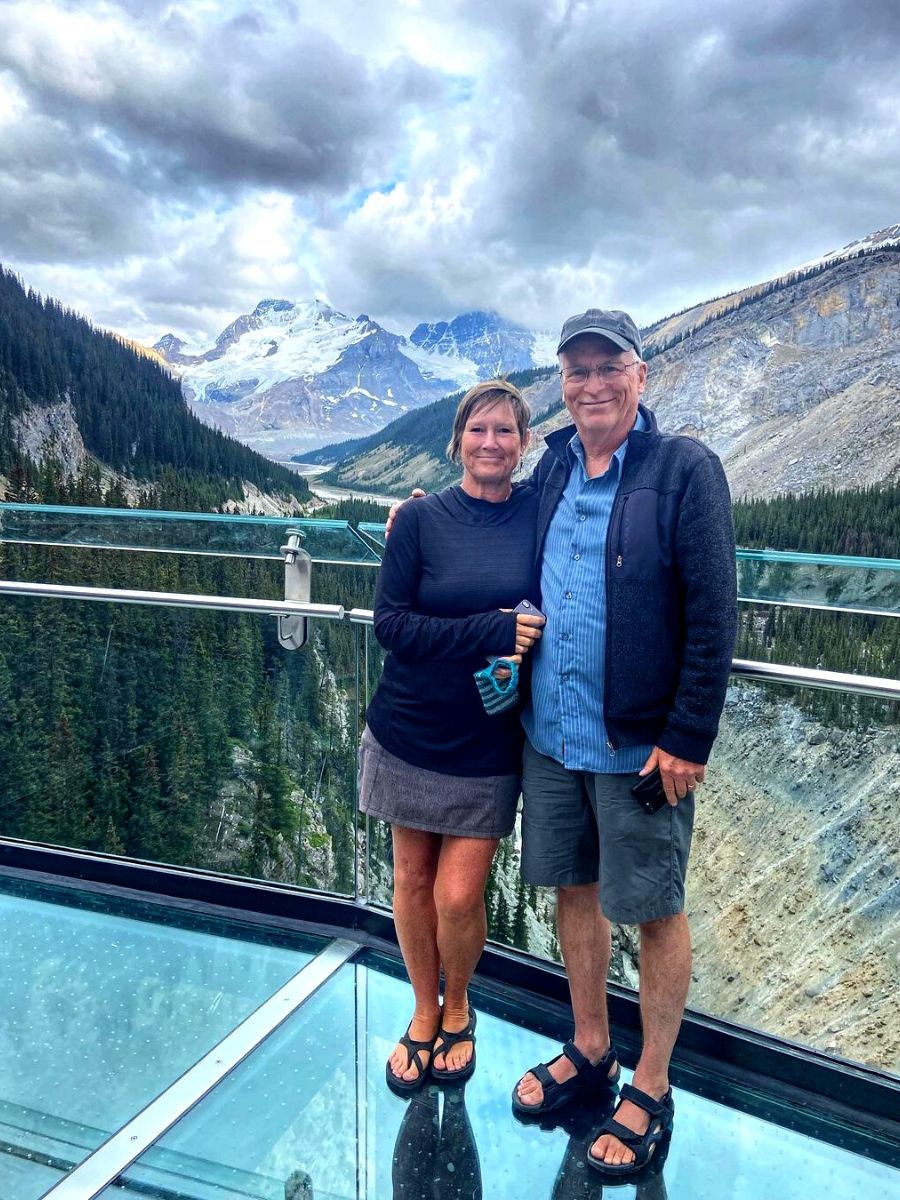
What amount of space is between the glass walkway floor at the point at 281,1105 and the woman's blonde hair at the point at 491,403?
1637 millimetres

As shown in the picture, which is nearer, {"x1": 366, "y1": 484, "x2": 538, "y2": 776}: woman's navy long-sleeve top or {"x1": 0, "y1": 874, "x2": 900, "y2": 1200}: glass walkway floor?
{"x1": 0, "y1": 874, "x2": 900, "y2": 1200}: glass walkway floor

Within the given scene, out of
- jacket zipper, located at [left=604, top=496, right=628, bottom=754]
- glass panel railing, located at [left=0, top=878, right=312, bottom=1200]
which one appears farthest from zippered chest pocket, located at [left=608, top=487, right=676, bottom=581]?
glass panel railing, located at [left=0, top=878, right=312, bottom=1200]

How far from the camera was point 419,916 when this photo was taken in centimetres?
223

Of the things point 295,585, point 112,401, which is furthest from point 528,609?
point 112,401

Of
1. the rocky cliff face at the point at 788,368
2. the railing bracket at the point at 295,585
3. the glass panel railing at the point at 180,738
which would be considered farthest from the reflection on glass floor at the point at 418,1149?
the rocky cliff face at the point at 788,368

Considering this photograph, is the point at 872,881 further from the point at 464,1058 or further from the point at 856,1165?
the point at 464,1058

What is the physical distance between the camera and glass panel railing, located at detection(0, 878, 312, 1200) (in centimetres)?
193

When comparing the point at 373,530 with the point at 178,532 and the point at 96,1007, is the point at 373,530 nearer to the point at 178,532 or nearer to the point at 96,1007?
the point at 178,532

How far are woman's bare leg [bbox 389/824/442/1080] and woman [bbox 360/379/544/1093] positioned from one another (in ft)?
0.03

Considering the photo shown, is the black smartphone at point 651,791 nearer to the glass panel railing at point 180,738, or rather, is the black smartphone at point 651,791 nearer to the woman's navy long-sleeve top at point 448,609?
the woman's navy long-sleeve top at point 448,609

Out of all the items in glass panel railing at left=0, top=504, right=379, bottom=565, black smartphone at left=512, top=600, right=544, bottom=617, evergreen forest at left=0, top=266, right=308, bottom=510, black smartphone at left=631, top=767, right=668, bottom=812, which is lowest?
black smartphone at left=631, top=767, right=668, bottom=812

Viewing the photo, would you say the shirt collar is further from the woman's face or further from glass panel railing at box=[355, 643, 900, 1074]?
glass panel railing at box=[355, 643, 900, 1074]

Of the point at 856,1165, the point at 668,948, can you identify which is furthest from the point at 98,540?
the point at 856,1165

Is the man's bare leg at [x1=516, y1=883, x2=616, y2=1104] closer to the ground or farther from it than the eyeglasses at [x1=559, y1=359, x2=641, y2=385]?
closer to the ground
